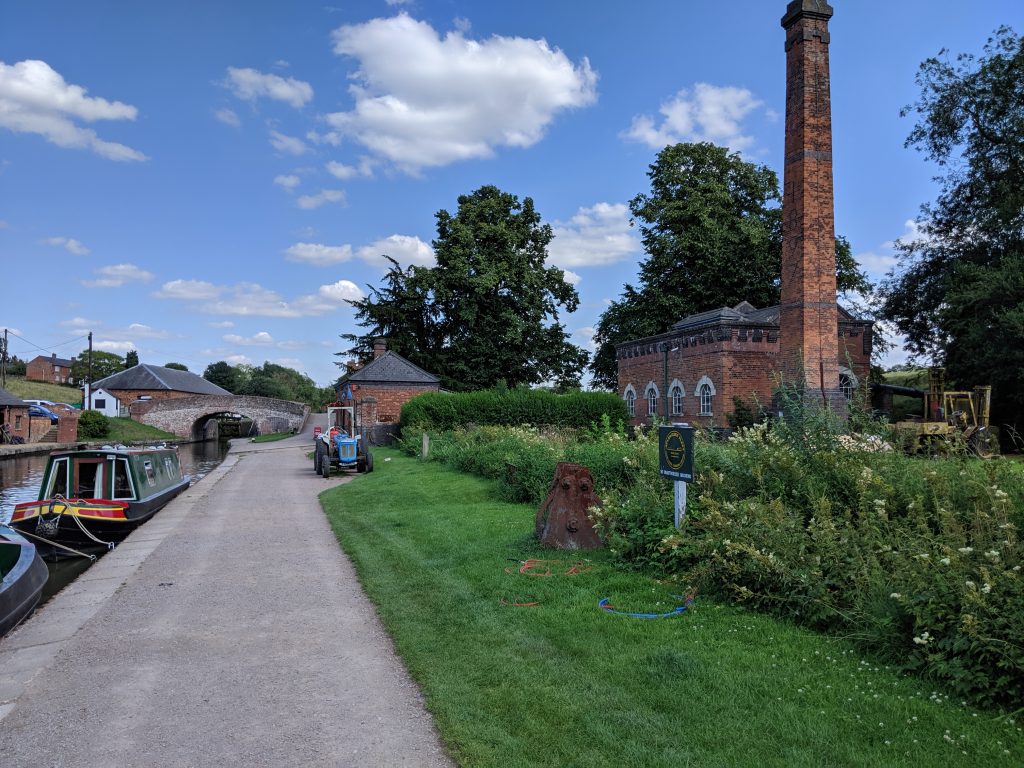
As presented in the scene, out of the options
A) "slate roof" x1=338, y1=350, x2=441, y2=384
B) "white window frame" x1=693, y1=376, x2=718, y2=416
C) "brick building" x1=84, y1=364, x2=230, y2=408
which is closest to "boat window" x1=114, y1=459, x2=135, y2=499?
"white window frame" x1=693, y1=376, x2=718, y2=416

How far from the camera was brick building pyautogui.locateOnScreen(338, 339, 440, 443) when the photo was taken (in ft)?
128

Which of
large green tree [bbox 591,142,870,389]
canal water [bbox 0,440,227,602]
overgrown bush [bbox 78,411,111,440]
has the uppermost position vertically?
large green tree [bbox 591,142,870,389]

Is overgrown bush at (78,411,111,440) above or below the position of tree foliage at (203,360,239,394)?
below

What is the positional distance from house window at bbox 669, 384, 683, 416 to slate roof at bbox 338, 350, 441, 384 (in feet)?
52.4

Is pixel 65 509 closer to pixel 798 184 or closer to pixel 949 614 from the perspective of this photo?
pixel 949 614

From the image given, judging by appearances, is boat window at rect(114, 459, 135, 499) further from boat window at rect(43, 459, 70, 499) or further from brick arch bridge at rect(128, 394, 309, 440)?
brick arch bridge at rect(128, 394, 309, 440)

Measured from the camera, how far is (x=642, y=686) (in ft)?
15.2

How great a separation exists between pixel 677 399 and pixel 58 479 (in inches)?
889

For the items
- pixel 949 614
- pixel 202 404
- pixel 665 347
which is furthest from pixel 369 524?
pixel 202 404

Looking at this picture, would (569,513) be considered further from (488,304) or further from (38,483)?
(488,304)

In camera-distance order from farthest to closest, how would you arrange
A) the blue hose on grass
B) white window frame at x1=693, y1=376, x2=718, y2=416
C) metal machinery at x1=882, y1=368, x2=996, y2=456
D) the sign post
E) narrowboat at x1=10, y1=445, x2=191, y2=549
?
white window frame at x1=693, y1=376, x2=718, y2=416 → metal machinery at x1=882, y1=368, x2=996, y2=456 → narrowboat at x1=10, y1=445, x2=191, y2=549 → the sign post → the blue hose on grass

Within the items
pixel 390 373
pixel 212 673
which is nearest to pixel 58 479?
pixel 212 673

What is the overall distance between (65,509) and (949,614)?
14.8m

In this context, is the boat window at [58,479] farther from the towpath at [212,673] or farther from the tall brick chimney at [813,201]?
the tall brick chimney at [813,201]
